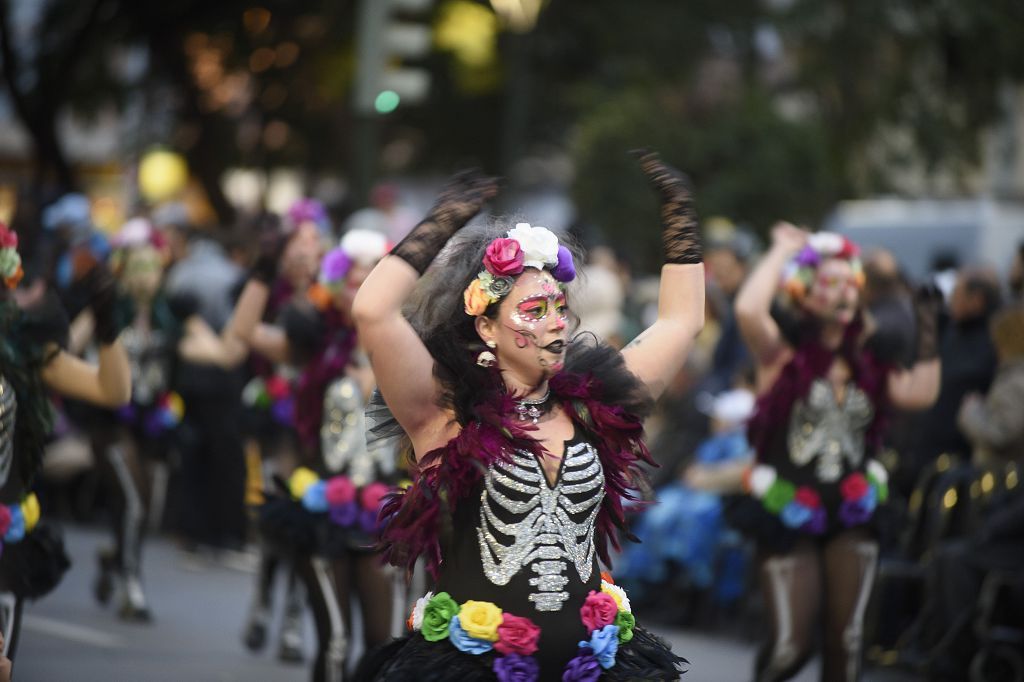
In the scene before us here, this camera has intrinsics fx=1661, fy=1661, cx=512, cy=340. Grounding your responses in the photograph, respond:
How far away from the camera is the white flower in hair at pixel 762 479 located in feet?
22.5

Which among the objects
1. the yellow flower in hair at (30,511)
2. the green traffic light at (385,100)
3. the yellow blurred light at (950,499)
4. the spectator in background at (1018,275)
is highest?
the green traffic light at (385,100)

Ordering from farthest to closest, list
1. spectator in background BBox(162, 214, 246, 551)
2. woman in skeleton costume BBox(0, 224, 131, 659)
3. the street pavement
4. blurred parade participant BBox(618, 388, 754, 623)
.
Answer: spectator in background BBox(162, 214, 246, 551) → blurred parade participant BBox(618, 388, 754, 623) → the street pavement → woman in skeleton costume BBox(0, 224, 131, 659)

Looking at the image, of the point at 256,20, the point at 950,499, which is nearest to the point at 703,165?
the point at 256,20

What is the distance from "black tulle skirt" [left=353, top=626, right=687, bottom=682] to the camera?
411 centimetres

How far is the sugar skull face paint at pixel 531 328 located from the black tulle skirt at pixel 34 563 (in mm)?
2020

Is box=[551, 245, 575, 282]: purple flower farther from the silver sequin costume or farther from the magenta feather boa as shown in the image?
the silver sequin costume

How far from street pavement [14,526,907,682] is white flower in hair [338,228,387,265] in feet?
8.06

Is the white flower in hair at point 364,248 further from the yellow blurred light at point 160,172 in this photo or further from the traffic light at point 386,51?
A: the yellow blurred light at point 160,172

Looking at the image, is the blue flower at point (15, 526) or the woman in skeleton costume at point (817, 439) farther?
the woman in skeleton costume at point (817, 439)

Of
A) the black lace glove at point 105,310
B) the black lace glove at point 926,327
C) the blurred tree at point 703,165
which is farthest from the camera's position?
the blurred tree at point 703,165

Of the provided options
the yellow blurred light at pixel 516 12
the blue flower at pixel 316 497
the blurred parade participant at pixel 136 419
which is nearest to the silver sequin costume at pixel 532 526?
the blue flower at pixel 316 497

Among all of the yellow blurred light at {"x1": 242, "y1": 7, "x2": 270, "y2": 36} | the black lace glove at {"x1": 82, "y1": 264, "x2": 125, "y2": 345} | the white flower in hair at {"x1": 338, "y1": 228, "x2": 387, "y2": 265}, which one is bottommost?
the black lace glove at {"x1": 82, "y1": 264, "x2": 125, "y2": 345}

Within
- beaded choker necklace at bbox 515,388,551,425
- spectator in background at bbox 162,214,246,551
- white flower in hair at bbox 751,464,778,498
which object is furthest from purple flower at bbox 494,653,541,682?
spectator in background at bbox 162,214,246,551

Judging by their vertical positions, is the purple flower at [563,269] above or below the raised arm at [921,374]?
above
